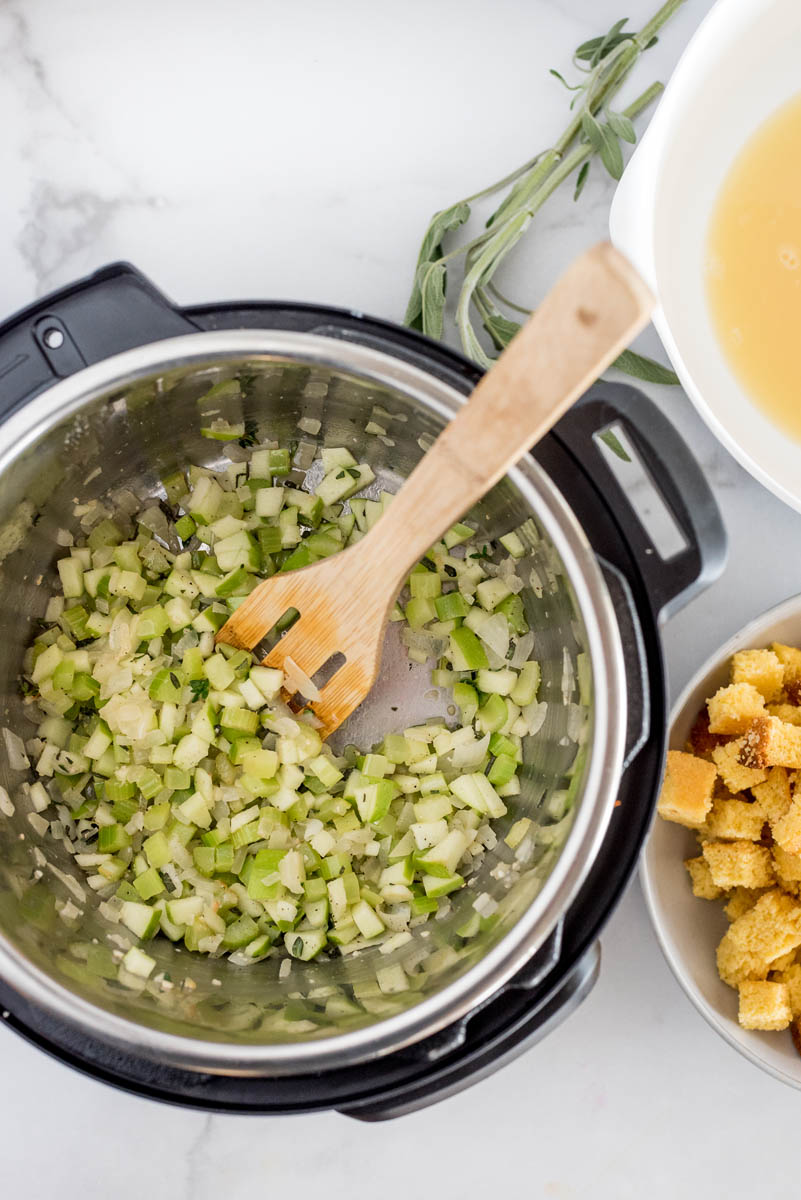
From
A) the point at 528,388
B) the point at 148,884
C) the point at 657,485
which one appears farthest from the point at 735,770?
the point at 148,884

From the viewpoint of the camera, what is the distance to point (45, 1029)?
3.53 feet

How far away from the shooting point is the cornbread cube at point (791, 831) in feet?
3.98

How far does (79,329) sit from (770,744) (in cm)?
95

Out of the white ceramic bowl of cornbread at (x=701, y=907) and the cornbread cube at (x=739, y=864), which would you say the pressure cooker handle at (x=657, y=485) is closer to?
the white ceramic bowl of cornbread at (x=701, y=907)

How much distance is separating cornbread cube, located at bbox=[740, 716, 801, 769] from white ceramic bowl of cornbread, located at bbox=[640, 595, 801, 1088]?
0.32 ft

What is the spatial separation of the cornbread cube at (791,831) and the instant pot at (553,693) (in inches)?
8.7

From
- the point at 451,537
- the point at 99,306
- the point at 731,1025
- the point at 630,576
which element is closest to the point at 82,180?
the point at 99,306

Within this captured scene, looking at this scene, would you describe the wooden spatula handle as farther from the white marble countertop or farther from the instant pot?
the white marble countertop

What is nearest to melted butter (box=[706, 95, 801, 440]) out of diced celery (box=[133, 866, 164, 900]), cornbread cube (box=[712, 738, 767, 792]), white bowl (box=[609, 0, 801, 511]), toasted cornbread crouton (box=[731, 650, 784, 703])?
white bowl (box=[609, 0, 801, 511])

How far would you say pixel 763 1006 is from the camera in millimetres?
1229

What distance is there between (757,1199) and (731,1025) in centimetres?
35

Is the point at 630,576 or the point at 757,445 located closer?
the point at 630,576

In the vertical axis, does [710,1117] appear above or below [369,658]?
below

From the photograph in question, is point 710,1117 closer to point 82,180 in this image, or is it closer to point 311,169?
point 311,169
